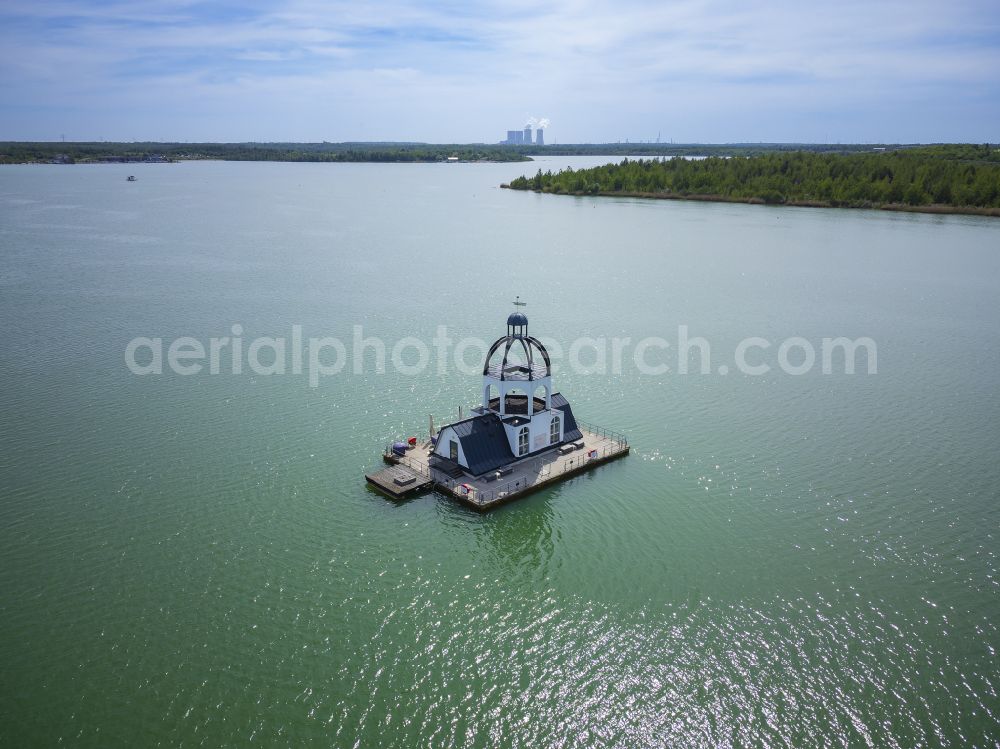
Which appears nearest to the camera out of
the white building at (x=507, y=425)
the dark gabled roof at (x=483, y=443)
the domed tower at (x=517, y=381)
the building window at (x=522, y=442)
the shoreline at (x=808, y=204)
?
the dark gabled roof at (x=483, y=443)

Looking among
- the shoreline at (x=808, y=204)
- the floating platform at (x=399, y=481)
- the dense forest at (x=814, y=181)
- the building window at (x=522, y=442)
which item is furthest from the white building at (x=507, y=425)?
the dense forest at (x=814, y=181)

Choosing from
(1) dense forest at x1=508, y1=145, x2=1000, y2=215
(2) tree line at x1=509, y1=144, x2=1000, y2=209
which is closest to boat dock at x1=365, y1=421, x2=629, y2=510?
(1) dense forest at x1=508, y1=145, x2=1000, y2=215

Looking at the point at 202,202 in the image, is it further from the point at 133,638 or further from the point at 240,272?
the point at 133,638

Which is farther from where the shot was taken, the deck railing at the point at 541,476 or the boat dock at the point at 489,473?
the boat dock at the point at 489,473

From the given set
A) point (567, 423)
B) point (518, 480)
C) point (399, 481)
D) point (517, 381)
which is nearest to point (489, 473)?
point (518, 480)

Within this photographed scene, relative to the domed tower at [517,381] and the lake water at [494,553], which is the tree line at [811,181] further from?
the domed tower at [517,381]

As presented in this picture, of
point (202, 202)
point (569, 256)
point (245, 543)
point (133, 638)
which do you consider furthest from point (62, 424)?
point (202, 202)

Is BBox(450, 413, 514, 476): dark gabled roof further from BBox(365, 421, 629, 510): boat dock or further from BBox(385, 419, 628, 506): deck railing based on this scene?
BBox(385, 419, 628, 506): deck railing
